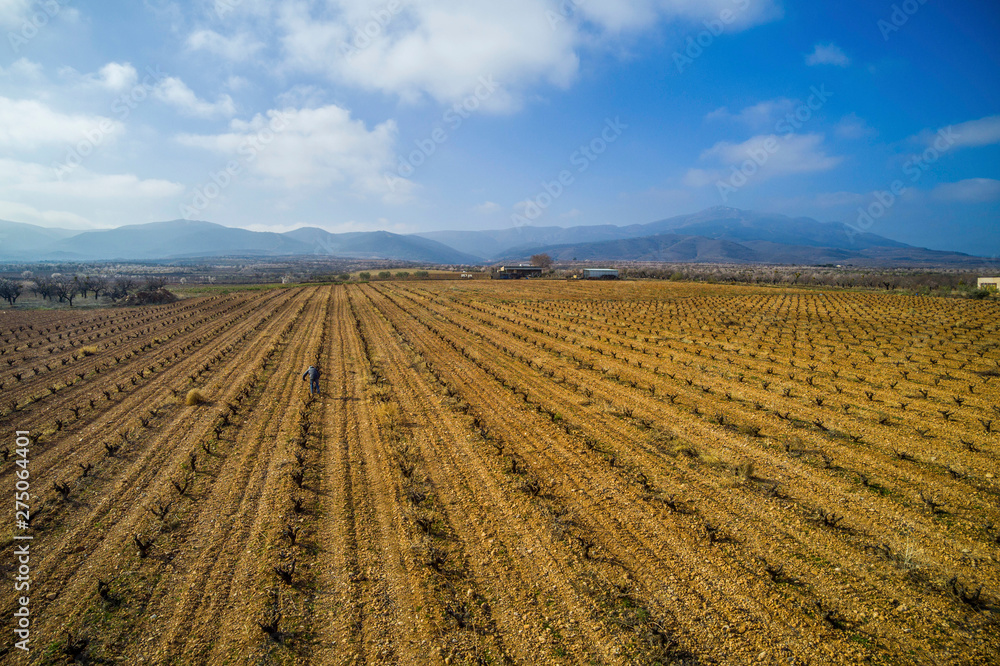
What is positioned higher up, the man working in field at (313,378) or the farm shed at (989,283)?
the farm shed at (989,283)

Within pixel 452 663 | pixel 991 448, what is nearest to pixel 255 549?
pixel 452 663

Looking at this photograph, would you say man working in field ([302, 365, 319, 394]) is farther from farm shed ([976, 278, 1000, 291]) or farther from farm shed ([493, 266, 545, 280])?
farm shed ([493, 266, 545, 280])

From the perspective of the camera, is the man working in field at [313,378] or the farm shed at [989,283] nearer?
the man working in field at [313,378]

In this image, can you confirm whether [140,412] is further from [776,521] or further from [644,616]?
[776,521]

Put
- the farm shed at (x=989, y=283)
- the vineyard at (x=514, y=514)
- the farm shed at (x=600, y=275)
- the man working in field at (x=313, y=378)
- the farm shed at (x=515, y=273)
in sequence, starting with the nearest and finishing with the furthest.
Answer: the vineyard at (x=514, y=514) < the man working in field at (x=313, y=378) < the farm shed at (x=989, y=283) < the farm shed at (x=600, y=275) < the farm shed at (x=515, y=273)

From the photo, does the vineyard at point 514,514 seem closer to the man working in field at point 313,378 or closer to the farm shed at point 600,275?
the man working in field at point 313,378

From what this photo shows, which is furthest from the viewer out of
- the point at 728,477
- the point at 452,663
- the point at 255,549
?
the point at 728,477

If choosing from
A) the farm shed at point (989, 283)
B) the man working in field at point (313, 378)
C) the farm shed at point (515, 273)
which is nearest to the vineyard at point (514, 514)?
the man working in field at point (313, 378)

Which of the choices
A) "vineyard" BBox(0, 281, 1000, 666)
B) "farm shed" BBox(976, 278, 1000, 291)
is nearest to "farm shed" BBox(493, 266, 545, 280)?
"farm shed" BBox(976, 278, 1000, 291)
